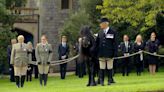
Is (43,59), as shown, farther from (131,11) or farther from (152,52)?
(131,11)

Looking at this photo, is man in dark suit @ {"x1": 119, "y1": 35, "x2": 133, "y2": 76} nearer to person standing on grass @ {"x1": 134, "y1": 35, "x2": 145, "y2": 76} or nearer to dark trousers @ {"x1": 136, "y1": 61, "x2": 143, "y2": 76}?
person standing on grass @ {"x1": 134, "y1": 35, "x2": 145, "y2": 76}

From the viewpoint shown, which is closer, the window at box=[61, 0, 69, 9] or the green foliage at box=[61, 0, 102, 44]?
the green foliage at box=[61, 0, 102, 44]

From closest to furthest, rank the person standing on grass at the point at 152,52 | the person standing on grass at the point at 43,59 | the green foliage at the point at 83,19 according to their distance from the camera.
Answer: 1. the person standing on grass at the point at 43,59
2. the person standing on grass at the point at 152,52
3. the green foliage at the point at 83,19

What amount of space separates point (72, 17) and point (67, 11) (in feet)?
23.4

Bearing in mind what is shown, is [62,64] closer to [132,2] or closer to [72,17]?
[132,2]

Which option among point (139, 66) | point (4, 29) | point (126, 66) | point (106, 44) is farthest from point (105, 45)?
point (4, 29)

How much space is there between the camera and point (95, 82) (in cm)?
2023

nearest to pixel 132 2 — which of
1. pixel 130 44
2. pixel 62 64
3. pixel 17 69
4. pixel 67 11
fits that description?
pixel 130 44

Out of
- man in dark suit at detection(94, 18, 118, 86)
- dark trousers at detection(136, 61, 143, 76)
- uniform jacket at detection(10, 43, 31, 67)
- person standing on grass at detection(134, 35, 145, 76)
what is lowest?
dark trousers at detection(136, 61, 143, 76)

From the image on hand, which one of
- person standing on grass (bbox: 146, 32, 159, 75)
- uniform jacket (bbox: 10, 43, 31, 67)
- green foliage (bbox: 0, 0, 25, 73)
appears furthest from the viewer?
green foliage (bbox: 0, 0, 25, 73)

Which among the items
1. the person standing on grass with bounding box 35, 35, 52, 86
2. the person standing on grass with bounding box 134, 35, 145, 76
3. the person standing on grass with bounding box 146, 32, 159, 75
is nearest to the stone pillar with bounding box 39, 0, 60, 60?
the person standing on grass with bounding box 134, 35, 145, 76

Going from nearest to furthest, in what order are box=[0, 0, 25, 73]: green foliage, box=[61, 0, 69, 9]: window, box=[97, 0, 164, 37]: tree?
box=[97, 0, 164, 37]: tree → box=[0, 0, 25, 73]: green foliage → box=[61, 0, 69, 9]: window

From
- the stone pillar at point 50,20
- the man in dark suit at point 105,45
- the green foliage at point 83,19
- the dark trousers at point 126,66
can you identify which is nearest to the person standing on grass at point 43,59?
the man in dark suit at point 105,45

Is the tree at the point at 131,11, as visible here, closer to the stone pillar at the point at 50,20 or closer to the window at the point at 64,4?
the stone pillar at the point at 50,20
